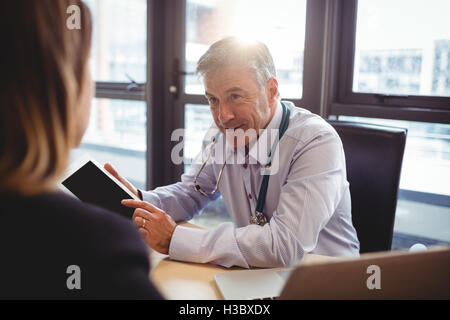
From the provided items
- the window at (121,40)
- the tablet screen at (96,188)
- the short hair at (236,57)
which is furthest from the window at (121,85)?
the tablet screen at (96,188)

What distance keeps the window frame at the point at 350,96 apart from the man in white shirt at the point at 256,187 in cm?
67

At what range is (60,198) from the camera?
1.64 ft

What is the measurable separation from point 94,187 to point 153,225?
20 centimetres

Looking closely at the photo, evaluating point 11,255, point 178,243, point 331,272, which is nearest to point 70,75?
point 11,255

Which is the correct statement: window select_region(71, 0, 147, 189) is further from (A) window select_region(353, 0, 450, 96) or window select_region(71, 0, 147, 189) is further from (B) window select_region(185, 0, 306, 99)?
(A) window select_region(353, 0, 450, 96)

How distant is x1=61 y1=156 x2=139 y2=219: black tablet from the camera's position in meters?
1.13

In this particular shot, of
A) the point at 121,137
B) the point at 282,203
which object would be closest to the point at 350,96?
the point at 282,203

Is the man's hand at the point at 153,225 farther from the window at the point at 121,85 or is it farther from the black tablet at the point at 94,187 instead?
the window at the point at 121,85

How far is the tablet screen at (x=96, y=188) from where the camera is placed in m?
1.13

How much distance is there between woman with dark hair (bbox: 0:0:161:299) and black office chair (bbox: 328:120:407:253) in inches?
39.3

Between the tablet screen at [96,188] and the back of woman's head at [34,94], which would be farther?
the tablet screen at [96,188]

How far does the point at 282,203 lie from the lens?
1157mm

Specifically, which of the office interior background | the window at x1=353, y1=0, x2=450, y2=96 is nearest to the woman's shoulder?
the office interior background

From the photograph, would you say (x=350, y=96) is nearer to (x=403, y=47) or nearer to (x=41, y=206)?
(x=403, y=47)
